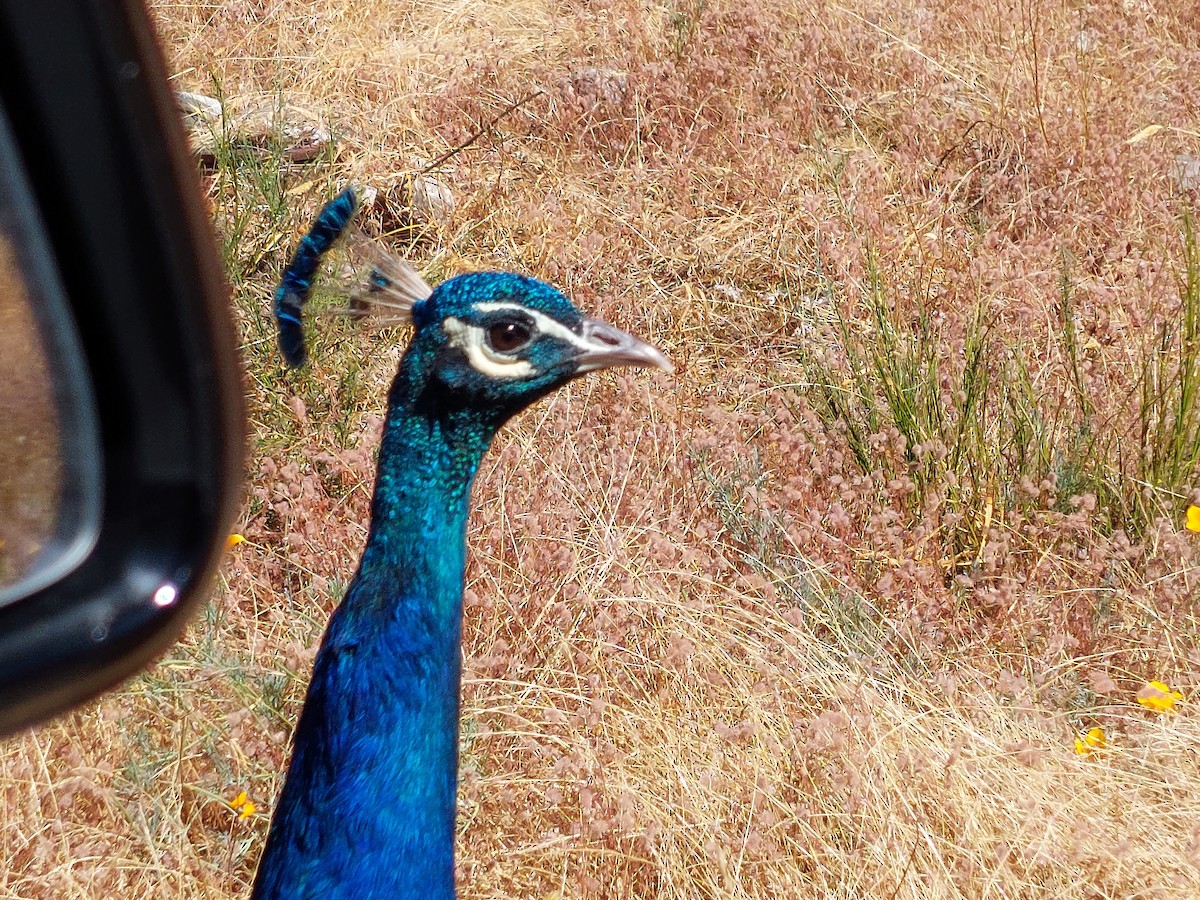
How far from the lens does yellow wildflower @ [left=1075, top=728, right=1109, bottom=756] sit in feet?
7.43

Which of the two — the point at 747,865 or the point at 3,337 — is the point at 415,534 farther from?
the point at 747,865

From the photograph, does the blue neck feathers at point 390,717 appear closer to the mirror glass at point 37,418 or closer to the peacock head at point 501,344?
the peacock head at point 501,344

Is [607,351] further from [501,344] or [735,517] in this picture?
[735,517]

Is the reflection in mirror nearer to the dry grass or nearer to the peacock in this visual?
the peacock

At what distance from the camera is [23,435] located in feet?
3.57

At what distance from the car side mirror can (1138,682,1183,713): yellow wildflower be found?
1.84m

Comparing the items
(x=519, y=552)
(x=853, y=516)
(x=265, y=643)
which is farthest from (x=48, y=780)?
(x=853, y=516)

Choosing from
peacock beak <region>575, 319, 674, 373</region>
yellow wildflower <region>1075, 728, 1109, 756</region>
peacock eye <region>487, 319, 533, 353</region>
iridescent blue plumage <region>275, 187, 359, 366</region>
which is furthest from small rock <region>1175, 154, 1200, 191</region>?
iridescent blue plumage <region>275, 187, 359, 366</region>

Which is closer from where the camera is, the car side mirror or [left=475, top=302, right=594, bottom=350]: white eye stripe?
the car side mirror

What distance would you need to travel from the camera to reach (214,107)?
4020mm

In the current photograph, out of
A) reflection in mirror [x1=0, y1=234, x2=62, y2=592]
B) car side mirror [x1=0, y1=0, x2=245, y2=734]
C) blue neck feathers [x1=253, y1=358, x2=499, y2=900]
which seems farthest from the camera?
blue neck feathers [x1=253, y1=358, x2=499, y2=900]

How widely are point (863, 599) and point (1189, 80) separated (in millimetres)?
3368

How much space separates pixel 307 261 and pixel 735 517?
1458mm

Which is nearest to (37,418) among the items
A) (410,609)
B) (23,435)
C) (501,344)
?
(23,435)
